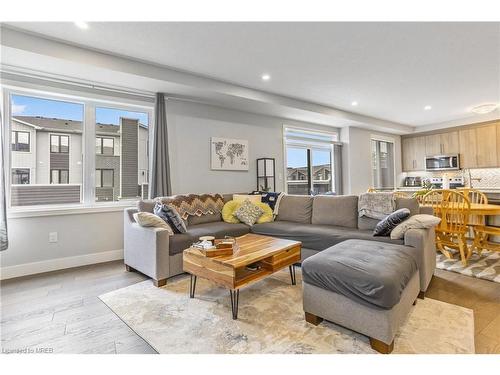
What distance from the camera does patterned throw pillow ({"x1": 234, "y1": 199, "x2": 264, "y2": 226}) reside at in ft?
11.8

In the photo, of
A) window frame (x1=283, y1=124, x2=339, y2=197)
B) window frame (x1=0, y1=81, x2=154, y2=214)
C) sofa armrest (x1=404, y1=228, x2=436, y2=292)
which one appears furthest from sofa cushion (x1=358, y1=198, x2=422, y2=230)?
window frame (x1=0, y1=81, x2=154, y2=214)

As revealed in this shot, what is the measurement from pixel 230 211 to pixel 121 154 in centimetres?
184

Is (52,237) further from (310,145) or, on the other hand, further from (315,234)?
(310,145)

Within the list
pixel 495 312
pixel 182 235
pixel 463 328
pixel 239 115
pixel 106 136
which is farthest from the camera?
pixel 239 115

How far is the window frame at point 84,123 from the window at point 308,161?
9.94ft

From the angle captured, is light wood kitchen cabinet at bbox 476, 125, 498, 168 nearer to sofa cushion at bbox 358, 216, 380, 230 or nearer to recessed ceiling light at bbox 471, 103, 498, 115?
recessed ceiling light at bbox 471, 103, 498, 115

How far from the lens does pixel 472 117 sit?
5898 millimetres

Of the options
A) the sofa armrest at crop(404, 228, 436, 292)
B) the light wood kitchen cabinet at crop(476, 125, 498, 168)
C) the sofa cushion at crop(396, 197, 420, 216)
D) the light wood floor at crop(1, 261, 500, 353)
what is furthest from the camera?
the light wood kitchen cabinet at crop(476, 125, 498, 168)

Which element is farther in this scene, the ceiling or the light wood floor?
the ceiling

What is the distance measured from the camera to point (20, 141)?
10.0ft

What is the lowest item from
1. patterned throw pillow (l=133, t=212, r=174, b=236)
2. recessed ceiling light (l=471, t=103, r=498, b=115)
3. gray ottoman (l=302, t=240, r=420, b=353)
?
gray ottoman (l=302, t=240, r=420, b=353)
